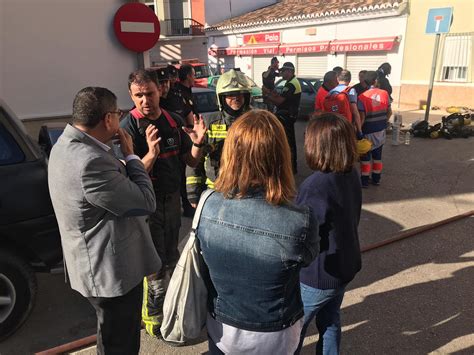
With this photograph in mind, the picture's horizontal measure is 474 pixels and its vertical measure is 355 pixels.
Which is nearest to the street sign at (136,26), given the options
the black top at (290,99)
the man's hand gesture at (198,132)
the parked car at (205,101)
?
the parked car at (205,101)

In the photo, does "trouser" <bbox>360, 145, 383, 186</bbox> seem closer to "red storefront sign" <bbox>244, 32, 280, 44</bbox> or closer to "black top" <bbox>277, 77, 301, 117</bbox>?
"black top" <bbox>277, 77, 301, 117</bbox>

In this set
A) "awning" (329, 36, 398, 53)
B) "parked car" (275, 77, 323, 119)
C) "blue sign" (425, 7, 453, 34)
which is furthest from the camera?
"awning" (329, 36, 398, 53)

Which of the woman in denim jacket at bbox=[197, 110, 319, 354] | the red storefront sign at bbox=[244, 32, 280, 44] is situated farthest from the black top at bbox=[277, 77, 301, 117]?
the red storefront sign at bbox=[244, 32, 280, 44]

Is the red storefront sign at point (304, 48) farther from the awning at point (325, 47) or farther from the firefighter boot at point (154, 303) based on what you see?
the firefighter boot at point (154, 303)

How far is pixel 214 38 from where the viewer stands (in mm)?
27984

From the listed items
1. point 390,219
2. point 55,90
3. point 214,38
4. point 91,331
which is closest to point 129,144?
point 91,331

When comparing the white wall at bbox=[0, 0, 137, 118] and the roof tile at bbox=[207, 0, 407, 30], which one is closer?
the white wall at bbox=[0, 0, 137, 118]

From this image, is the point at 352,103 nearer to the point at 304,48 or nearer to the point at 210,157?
the point at 210,157

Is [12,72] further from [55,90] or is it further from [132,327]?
[132,327]

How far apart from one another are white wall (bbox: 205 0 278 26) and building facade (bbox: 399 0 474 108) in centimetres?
1665

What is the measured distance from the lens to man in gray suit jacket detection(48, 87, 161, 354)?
6.07 feet

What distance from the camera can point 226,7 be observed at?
Answer: 2964cm

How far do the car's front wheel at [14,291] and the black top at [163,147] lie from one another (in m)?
1.22

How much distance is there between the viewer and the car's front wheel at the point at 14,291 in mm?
2889
